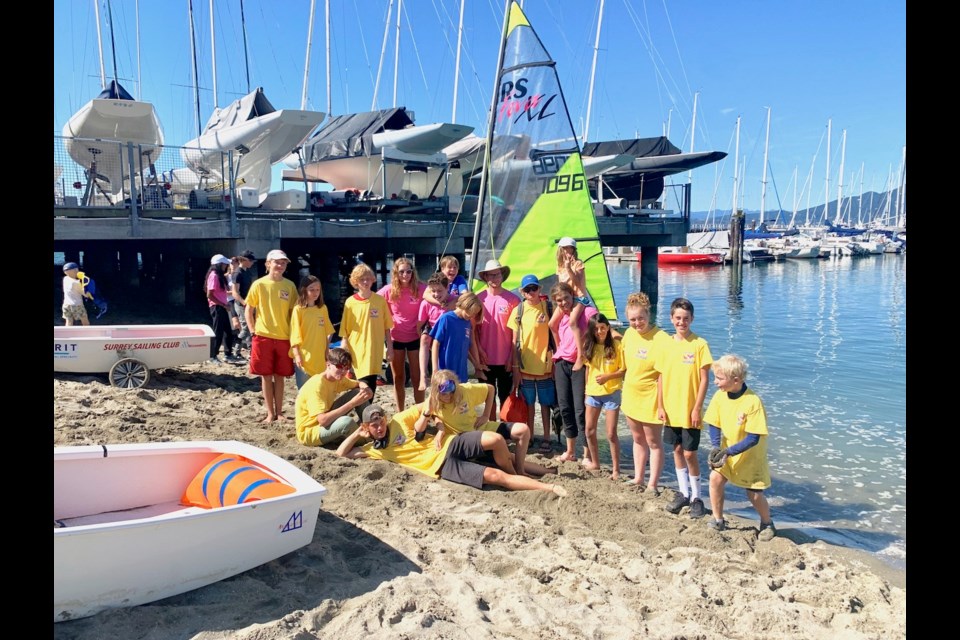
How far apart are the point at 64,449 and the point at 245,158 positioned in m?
16.1

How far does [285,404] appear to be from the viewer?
8000 mm

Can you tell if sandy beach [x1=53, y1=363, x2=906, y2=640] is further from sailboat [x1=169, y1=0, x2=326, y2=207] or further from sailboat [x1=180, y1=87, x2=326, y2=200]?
sailboat [x1=180, y1=87, x2=326, y2=200]

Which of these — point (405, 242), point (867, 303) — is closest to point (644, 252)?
point (867, 303)

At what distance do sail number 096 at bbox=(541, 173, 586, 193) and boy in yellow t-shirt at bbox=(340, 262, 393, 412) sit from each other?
2.89 metres

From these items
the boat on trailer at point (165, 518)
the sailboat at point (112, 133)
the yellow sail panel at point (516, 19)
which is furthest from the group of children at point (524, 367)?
the sailboat at point (112, 133)

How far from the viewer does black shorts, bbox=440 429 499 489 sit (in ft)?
17.6

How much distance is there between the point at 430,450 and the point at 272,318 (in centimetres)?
225

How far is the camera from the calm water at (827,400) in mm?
6000

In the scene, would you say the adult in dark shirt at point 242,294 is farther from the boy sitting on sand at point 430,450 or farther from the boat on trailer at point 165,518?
the boat on trailer at point 165,518

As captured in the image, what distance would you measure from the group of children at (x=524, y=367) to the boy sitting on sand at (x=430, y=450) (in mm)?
49

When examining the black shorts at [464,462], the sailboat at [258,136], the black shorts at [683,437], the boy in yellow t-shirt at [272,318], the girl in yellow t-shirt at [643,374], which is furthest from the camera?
the sailboat at [258,136]

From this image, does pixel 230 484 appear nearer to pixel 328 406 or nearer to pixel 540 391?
pixel 328 406

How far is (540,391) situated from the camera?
640 centimetres

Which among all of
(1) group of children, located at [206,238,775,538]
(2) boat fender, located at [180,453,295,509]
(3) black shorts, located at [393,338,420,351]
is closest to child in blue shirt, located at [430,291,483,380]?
(1) group of children, located at [206,238,775,538]
